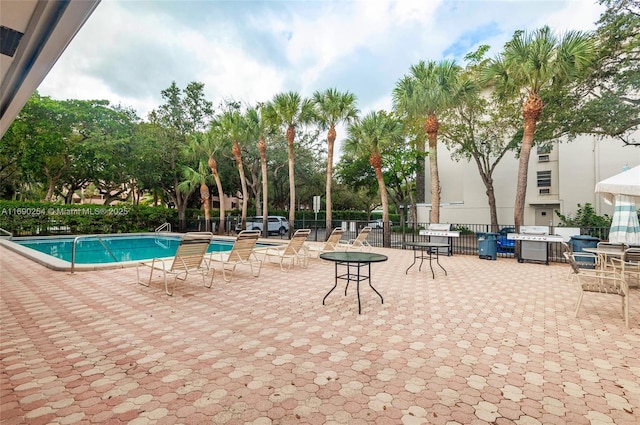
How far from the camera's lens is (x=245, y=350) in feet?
11.3

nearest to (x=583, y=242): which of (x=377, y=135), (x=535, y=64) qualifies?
(x=535, y=64)

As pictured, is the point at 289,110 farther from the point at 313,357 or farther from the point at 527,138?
the point at 313,357

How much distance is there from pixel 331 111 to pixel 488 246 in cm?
1104

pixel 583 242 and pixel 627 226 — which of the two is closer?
pixel 627 226

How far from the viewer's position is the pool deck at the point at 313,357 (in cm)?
238

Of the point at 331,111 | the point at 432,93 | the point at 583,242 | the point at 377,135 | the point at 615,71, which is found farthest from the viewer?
the point at 331,111

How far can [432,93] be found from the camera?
13.0m

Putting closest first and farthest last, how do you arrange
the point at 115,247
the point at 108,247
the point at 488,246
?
the point at 488,246
the point at 108,247
the point at 115,247

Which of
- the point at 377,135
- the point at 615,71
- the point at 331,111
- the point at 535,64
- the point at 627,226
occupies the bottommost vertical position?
the point at 627,226

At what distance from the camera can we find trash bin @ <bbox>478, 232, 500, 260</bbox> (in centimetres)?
1076

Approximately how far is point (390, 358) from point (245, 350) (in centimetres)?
159

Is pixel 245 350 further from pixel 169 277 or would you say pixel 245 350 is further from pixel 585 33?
pixel 585 33

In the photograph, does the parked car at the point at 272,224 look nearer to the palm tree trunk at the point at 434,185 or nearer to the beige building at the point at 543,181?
→ the beige building at the point at 543,181

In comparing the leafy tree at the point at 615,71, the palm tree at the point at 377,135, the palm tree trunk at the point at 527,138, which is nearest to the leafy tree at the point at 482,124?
the palm tree at the point at 377,135
